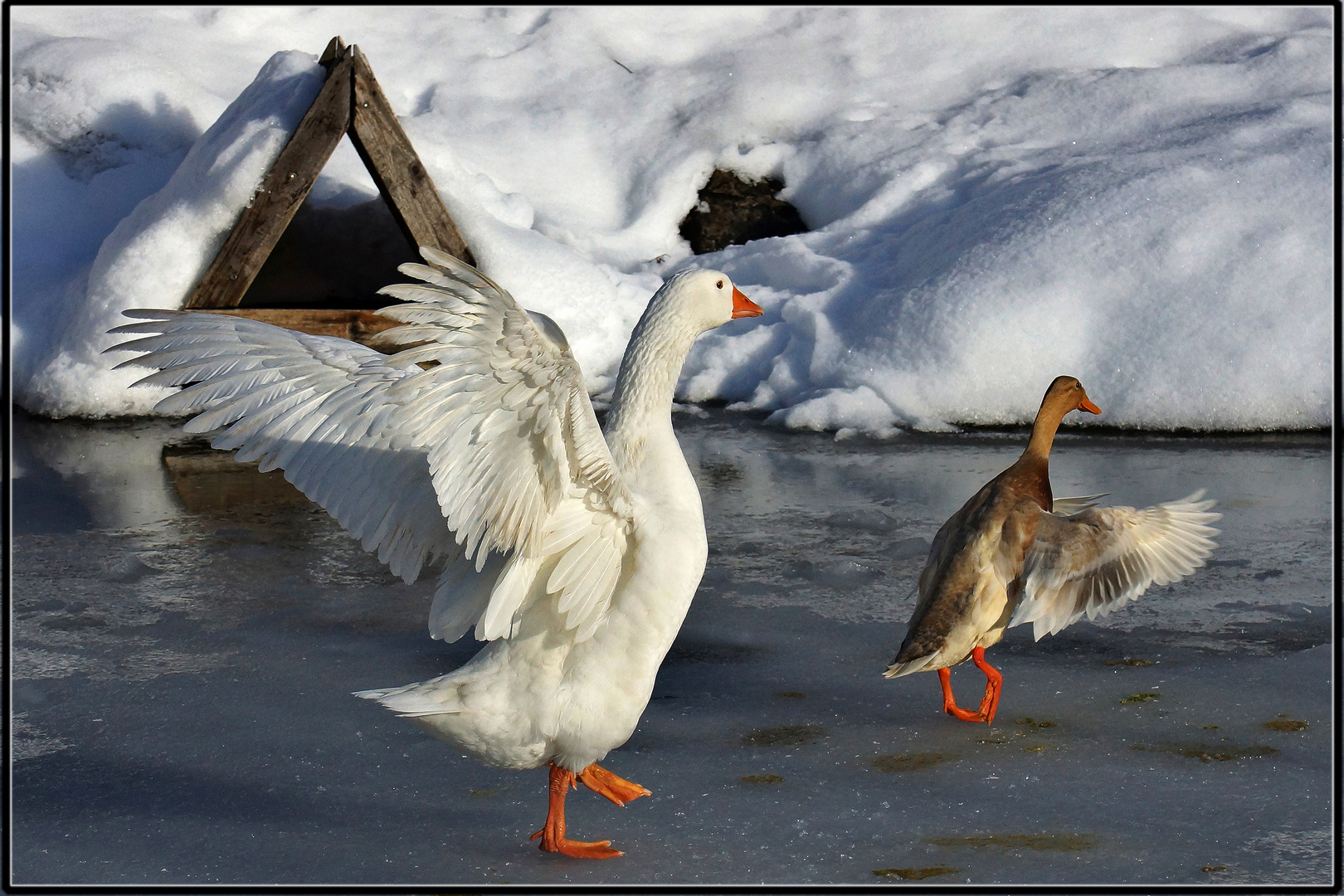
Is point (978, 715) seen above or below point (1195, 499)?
below

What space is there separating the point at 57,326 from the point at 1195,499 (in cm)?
707

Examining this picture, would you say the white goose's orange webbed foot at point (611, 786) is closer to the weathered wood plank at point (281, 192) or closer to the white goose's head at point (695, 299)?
the white goose's head at point (695, 299)

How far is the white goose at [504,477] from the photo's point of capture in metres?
2.52

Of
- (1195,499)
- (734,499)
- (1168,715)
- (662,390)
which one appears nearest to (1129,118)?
(734,499)

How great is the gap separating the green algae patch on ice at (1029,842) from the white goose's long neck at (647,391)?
1.13 metres

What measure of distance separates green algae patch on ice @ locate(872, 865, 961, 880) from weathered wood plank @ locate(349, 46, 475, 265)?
565 centimetres

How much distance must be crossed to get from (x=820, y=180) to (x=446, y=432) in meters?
8.10

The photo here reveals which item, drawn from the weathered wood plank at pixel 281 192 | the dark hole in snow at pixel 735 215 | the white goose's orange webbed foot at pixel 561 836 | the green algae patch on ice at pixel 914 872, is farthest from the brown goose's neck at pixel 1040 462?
the dark hole in snow at pixel 735 215

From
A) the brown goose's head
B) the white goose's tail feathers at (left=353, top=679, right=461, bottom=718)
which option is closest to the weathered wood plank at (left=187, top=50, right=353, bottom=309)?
the brown goose's head

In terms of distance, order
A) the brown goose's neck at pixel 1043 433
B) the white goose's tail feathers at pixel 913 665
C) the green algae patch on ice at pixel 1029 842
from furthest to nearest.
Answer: the brown goose's neck at pixel 1043 433 → the white goose's tail feathers at pixel 913 665 → the green algae patch on ice at pixel 1029 842

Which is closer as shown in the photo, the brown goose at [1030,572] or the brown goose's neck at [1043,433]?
the brown goose at [1030,572]

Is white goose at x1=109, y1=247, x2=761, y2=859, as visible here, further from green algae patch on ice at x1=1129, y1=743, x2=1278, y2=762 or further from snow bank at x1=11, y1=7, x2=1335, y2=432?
snow bank at x1=11, y1=7, x2=1335, y2=432

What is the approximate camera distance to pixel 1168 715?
351 cm

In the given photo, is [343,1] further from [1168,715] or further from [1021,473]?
[1168,715]
